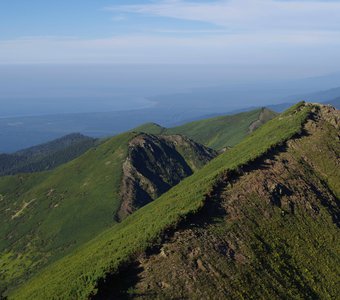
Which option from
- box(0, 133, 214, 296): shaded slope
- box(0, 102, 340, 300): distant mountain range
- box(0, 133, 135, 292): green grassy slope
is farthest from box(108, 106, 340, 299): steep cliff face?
box(0, 133, 135, 292): green grassy slope

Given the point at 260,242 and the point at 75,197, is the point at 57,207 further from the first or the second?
the point at 260,242

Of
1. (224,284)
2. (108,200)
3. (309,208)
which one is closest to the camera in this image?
(224,284)

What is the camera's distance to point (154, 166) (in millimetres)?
164500

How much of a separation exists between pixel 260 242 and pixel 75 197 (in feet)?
363

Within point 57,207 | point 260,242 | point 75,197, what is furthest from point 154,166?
point 260,242

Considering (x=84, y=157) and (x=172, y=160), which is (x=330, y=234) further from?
(x=84, y=157)

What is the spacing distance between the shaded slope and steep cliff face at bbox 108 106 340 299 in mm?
73619

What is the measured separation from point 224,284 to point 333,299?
14065 mm

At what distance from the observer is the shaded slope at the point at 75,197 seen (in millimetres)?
125812

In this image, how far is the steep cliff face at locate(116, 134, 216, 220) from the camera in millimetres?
142375

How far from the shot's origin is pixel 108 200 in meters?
140

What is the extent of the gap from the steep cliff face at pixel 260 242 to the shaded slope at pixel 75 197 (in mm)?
73619

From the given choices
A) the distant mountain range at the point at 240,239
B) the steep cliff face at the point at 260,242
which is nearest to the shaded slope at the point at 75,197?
the distant mountain range at the point at 240,239

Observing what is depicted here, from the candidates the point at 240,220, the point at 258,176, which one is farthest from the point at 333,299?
the point at 258,176
